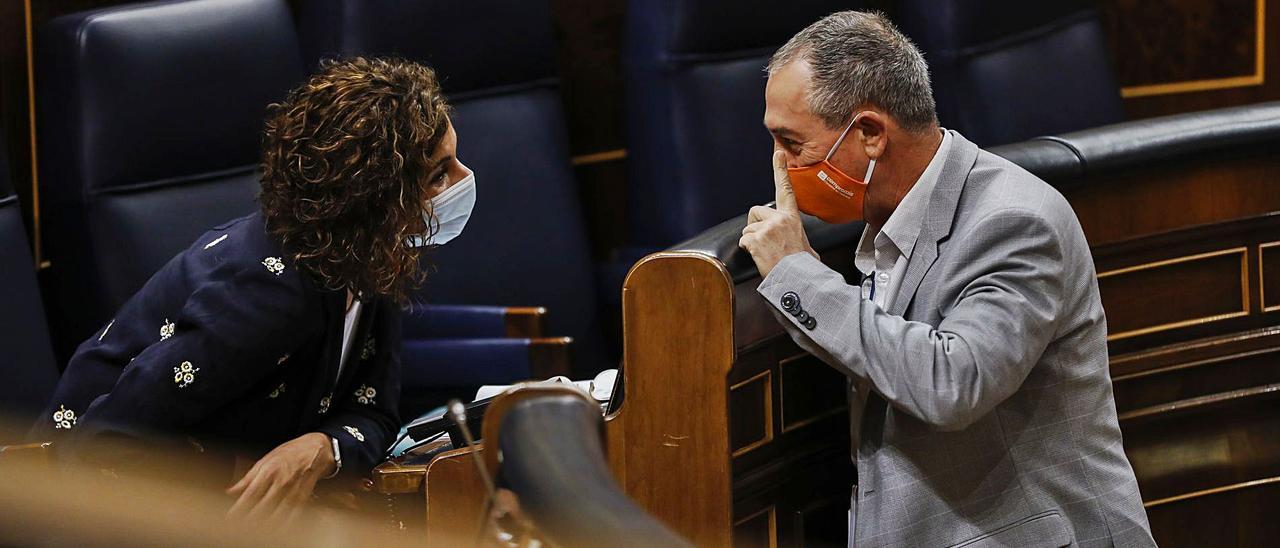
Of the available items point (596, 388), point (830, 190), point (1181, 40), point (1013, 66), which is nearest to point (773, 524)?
point (596, 388)

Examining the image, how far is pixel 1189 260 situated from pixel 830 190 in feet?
2.06

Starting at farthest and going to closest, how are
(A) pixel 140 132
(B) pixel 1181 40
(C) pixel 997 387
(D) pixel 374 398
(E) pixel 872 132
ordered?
1. (B) pixel 1181 40
2. (A) pixel 140 132
3. (D) pixel 374 398
4. (E) pixel 872 132
5. (C) pixel 997 387

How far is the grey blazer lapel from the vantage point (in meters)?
1.13

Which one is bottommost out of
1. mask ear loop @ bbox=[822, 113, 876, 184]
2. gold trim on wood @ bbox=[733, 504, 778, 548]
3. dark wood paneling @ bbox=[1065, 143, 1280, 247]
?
gold trim on wood @ bbox=[733, 504, 778, 548]

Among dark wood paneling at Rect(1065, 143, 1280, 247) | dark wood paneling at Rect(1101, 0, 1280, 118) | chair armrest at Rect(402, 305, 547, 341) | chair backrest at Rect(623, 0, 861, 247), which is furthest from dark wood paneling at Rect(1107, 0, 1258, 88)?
chair armrest at Rect(402, 305, 547, 341)

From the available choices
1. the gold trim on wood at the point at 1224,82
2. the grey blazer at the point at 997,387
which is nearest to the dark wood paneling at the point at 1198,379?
the grey blazer at the point at 997,387

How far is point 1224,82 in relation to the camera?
2.71 m

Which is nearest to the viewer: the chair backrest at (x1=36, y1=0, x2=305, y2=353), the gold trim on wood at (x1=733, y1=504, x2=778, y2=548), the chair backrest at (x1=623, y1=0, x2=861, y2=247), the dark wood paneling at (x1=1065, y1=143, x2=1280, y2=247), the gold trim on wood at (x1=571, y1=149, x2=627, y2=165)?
the gold trim on wood at (x1=733, y1=504, x2=778, y2=548)

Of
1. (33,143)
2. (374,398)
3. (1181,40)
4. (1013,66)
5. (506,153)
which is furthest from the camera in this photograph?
(1181,40)

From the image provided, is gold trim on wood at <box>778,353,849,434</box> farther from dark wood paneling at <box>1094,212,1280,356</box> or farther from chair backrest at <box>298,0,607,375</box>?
chair backrest at <box>298,0,607,375</box>

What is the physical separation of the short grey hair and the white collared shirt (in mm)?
39

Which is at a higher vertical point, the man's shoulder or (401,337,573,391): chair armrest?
the man's shoulder

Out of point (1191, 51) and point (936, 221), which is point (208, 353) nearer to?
point (936, 221)

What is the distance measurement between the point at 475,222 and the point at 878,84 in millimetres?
1060
